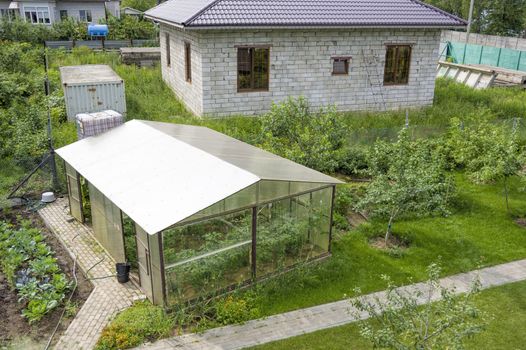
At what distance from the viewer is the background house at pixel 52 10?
149 ft

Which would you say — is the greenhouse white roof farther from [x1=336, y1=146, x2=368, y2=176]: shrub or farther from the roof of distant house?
the roof of distant house

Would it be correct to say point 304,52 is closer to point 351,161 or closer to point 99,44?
point 351,161

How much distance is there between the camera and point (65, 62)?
26.3 meters

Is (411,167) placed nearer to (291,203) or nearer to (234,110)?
(291,203)

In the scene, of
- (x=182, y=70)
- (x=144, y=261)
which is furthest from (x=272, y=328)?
(x=182, y=70)

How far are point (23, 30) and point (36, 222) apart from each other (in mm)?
26546

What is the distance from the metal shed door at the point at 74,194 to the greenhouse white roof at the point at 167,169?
442mm

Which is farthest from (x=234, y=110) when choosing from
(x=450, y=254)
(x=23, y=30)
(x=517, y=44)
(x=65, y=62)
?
(x=517, y=44)

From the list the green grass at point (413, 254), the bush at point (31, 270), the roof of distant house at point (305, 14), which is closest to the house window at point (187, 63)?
the roof of distant house at point (305, 14)

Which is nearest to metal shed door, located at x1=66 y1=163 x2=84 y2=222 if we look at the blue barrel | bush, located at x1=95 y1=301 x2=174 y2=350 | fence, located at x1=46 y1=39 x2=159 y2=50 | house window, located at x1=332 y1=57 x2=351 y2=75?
bush, located at x1=95 y1=301 x2=174 y2=350

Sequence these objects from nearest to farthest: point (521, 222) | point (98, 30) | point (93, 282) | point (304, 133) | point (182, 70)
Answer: point (93, 282) → point (521, 222) → point (304, 133) → point (182, 70) → point (98, 30)

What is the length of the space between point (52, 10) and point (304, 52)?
36.4 metres

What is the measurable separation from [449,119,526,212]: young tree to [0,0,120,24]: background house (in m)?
37.7

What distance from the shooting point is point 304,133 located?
1339cm
